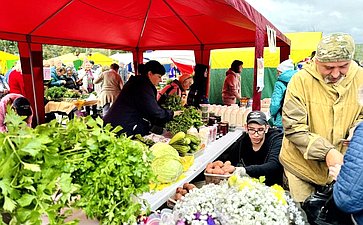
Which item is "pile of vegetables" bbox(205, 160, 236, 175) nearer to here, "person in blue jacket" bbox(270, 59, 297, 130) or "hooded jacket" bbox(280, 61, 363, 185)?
"hooded jacket" bbox(280, 61, 363, 185)

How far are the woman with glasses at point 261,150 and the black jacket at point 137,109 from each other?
83 cm

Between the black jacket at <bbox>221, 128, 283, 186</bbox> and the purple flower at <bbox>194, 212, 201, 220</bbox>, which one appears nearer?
the purple flower at <bbox>194, 212, 201, 220</bbox>

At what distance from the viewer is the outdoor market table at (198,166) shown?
1.77 m

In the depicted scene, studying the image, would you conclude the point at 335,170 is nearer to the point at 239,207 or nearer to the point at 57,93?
the point at 239,207

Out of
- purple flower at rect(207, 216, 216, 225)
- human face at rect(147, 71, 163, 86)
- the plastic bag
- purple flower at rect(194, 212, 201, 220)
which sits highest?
human face at rect(147, 71, 163, 86)

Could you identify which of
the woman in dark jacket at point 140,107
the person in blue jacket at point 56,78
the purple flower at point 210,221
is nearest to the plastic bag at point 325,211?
the purple flower at point 210,221

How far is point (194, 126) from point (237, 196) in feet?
6.43

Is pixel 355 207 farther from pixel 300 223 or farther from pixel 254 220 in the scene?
pixel 254 220

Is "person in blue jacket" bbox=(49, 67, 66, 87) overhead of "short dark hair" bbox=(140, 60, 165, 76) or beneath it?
beneath

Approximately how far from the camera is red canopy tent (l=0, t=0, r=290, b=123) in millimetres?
3258

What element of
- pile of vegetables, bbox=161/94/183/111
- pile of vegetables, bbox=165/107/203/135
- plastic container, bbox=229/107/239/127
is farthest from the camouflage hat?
plastic container, bbox=229/107/239/127

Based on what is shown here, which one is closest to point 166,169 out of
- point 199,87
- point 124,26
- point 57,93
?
point 124,26

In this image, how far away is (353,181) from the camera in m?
1.21

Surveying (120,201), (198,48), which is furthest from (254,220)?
(198,48)
